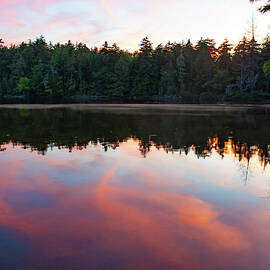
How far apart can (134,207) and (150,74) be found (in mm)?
75144

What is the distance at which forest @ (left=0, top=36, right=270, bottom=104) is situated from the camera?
205ft

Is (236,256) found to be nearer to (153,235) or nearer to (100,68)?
(153,235)

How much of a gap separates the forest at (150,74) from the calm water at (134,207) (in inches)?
1924

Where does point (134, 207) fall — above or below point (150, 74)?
below

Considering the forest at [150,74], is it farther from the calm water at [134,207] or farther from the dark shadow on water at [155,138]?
the calm water at [134,207]

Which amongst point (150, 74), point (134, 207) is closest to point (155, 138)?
point (134, 207)

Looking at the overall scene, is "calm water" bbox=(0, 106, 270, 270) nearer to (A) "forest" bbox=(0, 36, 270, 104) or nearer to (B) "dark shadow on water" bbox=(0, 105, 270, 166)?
(B) "dark shadow on water" bbox=(0, 105, 270, 166)

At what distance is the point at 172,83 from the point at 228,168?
67703 mm

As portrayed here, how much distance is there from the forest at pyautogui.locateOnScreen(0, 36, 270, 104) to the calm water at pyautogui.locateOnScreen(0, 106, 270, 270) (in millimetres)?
48857

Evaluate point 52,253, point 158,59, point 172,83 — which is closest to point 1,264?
point 52,253

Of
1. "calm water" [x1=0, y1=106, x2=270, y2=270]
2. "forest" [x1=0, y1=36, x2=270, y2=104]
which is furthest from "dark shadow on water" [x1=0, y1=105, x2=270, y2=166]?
"forest" [x1=0, y1=36, x2=270, y2=104]

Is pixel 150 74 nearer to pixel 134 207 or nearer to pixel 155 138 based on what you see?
pixel 155 138

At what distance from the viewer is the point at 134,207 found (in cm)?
676

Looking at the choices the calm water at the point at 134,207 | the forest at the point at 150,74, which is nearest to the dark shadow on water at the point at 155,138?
the calm water at the point at 134,207
